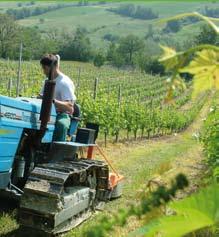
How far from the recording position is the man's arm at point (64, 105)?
592 centimetres

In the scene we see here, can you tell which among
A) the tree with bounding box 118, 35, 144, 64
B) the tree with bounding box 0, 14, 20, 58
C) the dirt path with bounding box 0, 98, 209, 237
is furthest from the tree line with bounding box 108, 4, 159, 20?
the dirt path with bounding box 0, 98, 209, 237

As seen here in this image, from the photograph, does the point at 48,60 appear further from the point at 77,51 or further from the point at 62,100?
the point at 77,51

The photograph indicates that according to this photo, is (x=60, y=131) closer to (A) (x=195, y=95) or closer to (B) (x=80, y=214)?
(B) (x=80, y=214)

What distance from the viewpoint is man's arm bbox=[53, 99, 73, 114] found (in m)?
5.92

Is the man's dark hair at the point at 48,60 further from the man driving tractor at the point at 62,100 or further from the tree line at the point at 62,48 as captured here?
the tree line at the point at 62,48

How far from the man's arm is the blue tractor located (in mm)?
90

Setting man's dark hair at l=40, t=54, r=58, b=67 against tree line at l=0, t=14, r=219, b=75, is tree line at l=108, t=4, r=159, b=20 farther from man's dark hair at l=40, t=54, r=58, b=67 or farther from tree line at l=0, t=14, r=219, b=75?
man's dark hair at l=40, t=54, r=58, b=67

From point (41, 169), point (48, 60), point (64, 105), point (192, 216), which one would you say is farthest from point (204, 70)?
point (64, 105)

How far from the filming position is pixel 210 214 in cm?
50

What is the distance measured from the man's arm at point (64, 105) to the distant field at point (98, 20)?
11538 centimetres

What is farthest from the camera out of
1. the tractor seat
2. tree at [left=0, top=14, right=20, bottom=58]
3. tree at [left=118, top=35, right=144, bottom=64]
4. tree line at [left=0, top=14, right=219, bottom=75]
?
tree at [left=118, top=35, right=144, bottom=64]

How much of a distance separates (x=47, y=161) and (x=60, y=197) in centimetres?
85

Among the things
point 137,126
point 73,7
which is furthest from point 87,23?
point 137,126

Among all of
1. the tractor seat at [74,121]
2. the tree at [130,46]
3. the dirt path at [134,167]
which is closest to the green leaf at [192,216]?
the dirt path at [134,167]
